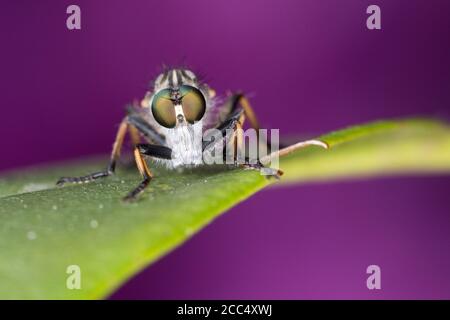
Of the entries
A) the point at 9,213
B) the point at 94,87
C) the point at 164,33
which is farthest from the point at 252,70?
the point at 9,213

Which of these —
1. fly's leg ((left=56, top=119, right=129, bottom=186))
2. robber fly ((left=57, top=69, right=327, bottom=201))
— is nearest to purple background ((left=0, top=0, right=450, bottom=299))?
fly's leg ((left=56, top=119, right=129, bottom=186))

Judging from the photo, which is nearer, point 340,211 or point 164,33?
point 340,211

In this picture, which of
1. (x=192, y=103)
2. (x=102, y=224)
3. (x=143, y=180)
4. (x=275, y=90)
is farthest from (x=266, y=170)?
(x=275, y=90)

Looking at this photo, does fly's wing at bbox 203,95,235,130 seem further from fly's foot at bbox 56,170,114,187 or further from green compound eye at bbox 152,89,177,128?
fly's foot at bbox 56,170,114,187

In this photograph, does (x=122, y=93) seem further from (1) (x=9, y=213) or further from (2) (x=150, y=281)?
(1) (x=9, y=213)

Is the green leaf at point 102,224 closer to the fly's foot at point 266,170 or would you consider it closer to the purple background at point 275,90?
the fly's foot at point 266,170
